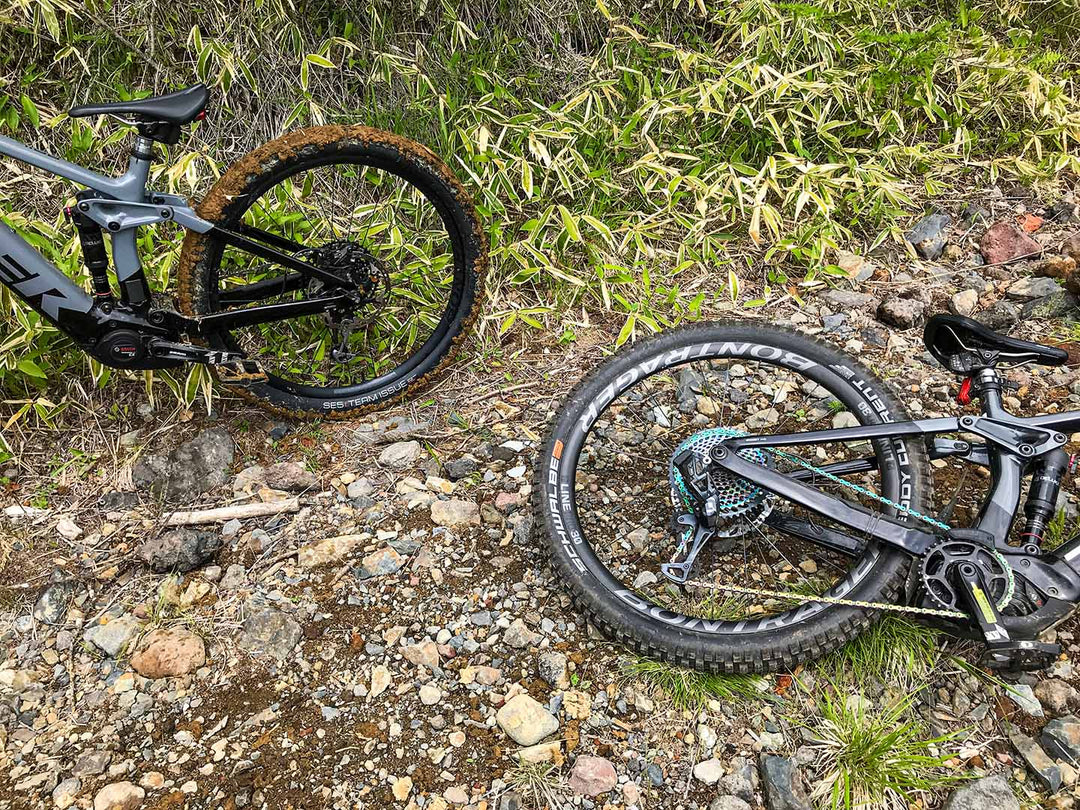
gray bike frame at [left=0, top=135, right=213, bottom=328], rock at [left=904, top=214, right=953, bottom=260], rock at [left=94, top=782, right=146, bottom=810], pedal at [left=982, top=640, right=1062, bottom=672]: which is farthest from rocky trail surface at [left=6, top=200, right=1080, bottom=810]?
rock at [left=904, top=214, right=953, bottom=260]

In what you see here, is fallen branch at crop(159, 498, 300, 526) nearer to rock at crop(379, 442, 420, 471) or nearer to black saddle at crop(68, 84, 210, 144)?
rock at crop(379, 442, 420, 471)

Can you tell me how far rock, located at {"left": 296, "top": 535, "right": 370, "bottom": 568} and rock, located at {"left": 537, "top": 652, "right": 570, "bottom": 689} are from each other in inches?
37.5

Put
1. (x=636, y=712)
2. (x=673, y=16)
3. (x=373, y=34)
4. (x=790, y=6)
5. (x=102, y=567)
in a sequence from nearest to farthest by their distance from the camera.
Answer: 1. (x=636, y=712)
2. (x=102, y=567)
3. (x=373, y=34)
4. (x=790, y=6)
5. (x=673, y=16)

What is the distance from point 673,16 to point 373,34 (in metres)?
1.90

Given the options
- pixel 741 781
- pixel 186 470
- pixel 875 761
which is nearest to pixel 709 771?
pixel 741 781

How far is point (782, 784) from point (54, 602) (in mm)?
2814

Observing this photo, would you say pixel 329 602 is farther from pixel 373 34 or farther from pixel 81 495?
pixel 373 34

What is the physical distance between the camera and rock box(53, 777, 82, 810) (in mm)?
2408

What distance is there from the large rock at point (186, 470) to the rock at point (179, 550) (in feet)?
0.92

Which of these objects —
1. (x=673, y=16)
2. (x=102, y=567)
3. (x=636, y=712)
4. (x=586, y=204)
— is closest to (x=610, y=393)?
(x=636, y=712)

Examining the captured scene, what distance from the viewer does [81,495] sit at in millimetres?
3445

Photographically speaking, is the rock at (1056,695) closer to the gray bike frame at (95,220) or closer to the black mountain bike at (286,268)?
the black mountain bike at (286,268)

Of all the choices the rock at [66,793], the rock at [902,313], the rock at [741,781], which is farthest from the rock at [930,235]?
the rock at [66,793]

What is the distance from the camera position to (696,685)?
104 inches
